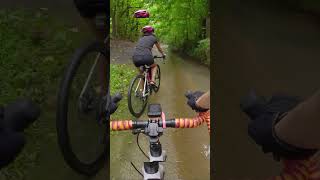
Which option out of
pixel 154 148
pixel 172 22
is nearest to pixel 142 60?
pixel 172 22

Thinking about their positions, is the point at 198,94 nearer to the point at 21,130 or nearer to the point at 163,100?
the point at 163,100

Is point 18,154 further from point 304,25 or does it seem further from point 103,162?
point 304,25

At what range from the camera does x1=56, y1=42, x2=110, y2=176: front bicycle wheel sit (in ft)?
3.06

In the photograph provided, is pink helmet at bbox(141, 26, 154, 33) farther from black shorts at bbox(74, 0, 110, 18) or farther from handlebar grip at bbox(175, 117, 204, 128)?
handlebar grip at bbox(175, 117, 204, 128)

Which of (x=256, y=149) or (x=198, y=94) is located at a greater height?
(x=198, y=94)

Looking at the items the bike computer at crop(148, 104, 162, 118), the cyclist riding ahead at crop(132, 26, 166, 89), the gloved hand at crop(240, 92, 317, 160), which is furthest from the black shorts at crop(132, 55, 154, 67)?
the gloved hand at crop(240, 92, 317, 160)

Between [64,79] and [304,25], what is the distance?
0.54 meters

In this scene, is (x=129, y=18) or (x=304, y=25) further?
(x=129, y=18)

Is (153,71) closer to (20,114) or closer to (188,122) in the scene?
(188,122)

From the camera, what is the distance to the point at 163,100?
103cm

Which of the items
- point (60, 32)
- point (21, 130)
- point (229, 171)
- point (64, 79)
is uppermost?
point (60, 32)

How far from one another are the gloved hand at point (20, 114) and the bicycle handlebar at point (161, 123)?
18 cm

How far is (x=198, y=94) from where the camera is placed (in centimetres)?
102

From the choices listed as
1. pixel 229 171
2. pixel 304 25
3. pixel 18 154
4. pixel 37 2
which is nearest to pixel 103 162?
pixel 18 154
